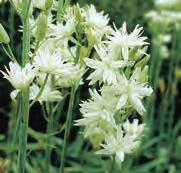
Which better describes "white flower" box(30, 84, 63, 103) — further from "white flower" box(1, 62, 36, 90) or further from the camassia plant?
"white flower" box(1, 62, 36, 90)

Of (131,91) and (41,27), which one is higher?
(41,27)

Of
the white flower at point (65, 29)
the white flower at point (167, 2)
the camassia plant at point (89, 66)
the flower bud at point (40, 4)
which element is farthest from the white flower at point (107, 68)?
the white flower at point (167, 2)

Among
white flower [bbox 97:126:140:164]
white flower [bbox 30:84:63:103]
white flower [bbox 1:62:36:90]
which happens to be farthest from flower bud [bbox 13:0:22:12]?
white flower [bbox 97:126:140:164]

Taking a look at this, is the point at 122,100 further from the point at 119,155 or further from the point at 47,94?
the point at 47,94

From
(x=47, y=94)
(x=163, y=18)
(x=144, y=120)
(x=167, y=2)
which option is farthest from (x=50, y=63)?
(x=167, y=2)

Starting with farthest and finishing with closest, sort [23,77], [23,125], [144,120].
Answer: [144,120], [23,125], [23,77]

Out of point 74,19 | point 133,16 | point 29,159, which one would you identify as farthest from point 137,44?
point 133,16

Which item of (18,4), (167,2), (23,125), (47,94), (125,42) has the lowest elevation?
(23,125)

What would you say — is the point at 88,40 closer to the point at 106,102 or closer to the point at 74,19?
the point at 74,19
